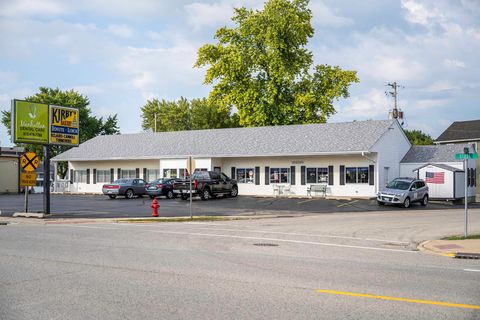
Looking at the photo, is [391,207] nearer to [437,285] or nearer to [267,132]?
[267,132]

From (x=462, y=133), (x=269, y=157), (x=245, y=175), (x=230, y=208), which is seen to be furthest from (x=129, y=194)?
(x=462, y=133)

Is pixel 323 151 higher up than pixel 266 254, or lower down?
higher up

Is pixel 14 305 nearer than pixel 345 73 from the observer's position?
Yes

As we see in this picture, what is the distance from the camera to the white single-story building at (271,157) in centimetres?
3722

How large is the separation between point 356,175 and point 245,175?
9.23m

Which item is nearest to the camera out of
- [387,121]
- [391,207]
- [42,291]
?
[42,291]

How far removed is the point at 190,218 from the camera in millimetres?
23609

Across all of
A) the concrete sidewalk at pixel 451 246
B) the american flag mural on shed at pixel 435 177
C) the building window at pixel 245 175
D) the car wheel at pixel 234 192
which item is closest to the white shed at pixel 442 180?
the american flag mural on shed at pixel 435 177

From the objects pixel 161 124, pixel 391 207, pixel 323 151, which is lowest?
pixel 391 207

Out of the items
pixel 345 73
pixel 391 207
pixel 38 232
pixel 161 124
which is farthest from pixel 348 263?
pixel 161 124

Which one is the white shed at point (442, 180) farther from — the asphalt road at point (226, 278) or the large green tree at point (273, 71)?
the asphalt road at point (226, 278)

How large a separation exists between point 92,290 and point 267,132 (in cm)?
3673

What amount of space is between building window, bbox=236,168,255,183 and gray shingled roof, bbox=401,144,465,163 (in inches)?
461

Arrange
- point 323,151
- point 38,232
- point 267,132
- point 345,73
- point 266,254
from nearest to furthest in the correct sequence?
point 266,254
point 38,232
point 323,151
point 267,132
point 345,73
